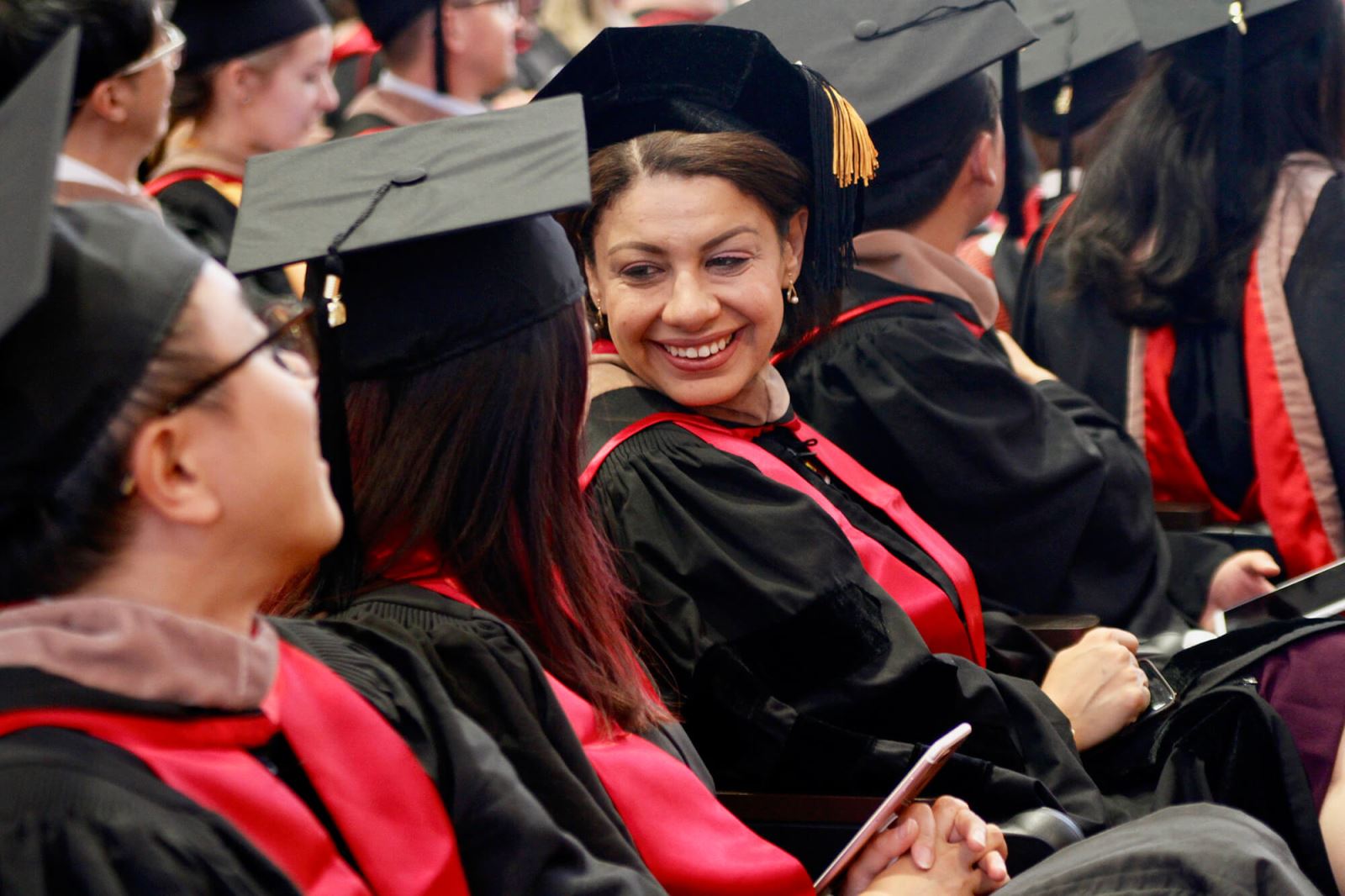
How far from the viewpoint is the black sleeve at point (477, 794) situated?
4.37 ft

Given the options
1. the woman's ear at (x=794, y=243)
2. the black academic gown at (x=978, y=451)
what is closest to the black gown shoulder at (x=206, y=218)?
the black academic gown at (x=978, y=451)

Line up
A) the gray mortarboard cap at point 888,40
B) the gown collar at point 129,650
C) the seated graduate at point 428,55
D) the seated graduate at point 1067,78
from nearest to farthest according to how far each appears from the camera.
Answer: the gown collar at point 129,650 → the gray mortarboard cap at point 888,40 → the seated graduate at point 1067,78 → the seated graduate at point 428,55

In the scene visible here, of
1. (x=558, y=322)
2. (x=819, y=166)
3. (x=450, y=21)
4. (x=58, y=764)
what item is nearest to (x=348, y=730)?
(x=58, y=764)

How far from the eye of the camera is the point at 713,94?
2201 mm

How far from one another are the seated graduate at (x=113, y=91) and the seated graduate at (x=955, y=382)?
3.54ft

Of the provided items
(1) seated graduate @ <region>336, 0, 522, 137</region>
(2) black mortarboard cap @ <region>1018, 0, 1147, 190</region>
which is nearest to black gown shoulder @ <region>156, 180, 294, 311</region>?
(1) seated graduate @ <region>336, 0, 522, 137</region>

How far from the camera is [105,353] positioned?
42.4 inches

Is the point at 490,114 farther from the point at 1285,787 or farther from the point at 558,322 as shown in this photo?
the point at 1285,787

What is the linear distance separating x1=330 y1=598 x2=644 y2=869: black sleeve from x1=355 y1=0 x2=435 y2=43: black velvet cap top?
3.63 m

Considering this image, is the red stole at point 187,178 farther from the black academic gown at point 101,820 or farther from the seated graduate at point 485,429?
the black academic gown at point 101,820

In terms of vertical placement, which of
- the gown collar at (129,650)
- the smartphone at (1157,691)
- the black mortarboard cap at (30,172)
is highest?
the black mortarboard cap at (30,172)

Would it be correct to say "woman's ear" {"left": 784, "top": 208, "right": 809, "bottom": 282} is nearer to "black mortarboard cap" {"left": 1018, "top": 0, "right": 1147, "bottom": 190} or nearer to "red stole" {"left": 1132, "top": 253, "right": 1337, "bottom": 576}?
"red stole" {"left": 1132, "top": 253, "right": 1337, "bottom": 576}

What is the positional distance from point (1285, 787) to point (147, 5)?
230 cm

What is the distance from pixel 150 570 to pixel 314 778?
0.75 feet
